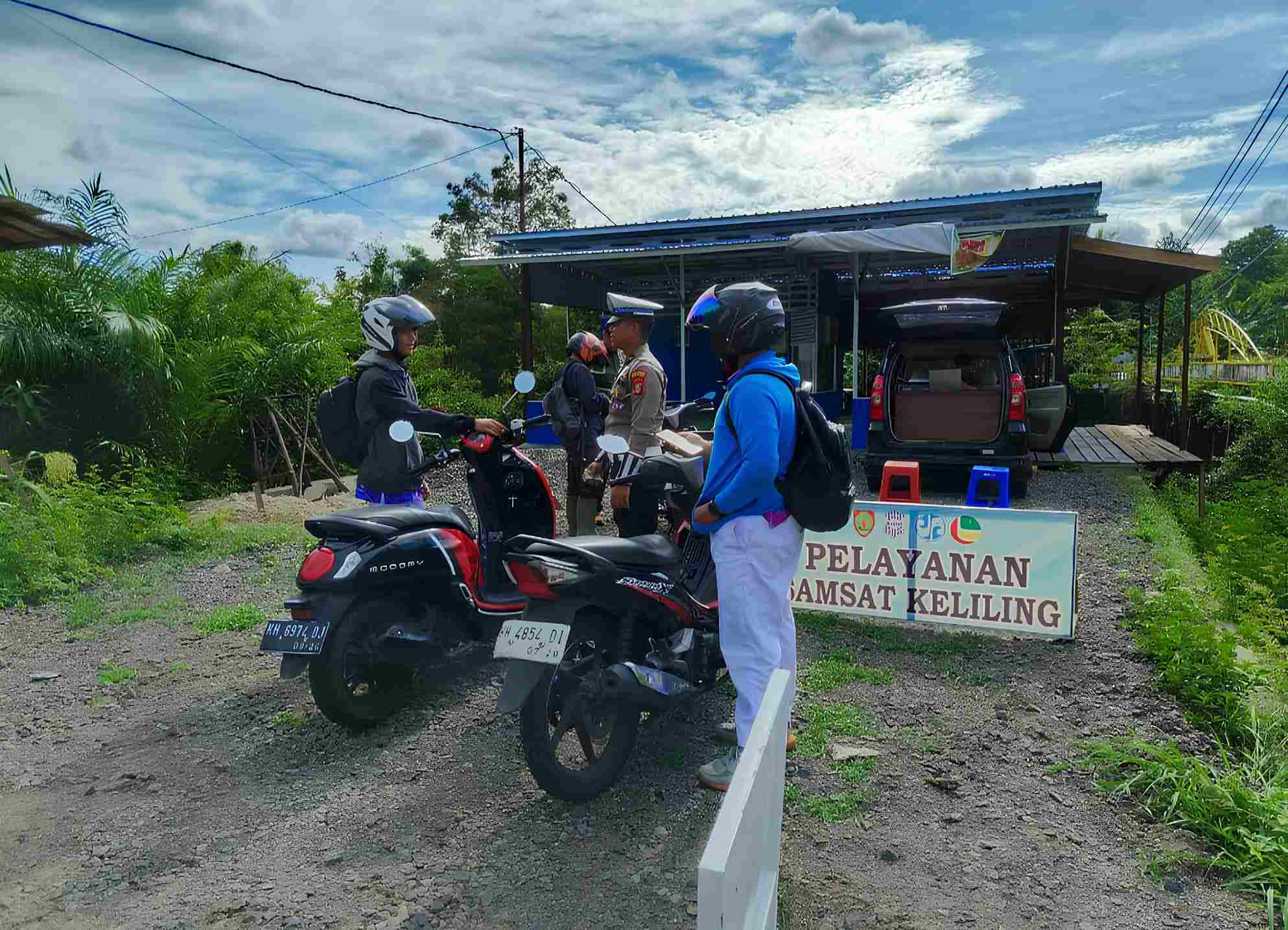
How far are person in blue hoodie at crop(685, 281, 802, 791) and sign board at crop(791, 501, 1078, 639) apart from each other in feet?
6.04

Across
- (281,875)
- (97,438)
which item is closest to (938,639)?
(281,875)

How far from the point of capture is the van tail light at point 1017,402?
8297 mm

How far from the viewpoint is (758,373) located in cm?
308

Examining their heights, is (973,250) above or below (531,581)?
above

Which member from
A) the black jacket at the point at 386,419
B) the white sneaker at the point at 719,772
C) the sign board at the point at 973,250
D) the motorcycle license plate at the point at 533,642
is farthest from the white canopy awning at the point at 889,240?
the motorcycle license plate at the point at 533,642

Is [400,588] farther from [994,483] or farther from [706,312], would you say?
[994,483]

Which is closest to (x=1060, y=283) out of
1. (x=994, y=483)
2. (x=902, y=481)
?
(x=994, y=483)

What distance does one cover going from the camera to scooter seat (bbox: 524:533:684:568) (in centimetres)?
318

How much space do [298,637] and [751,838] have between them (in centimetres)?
246

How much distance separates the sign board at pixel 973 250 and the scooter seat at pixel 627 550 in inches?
365

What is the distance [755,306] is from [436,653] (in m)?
2.04

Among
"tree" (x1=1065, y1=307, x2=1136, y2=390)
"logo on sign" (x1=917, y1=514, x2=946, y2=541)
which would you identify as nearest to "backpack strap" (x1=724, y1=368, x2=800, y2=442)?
"logo on sign" (x1=917, y1=514, x2=946, y2=541)

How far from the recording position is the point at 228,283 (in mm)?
11680

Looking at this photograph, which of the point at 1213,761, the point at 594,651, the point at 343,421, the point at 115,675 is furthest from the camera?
the point at 115,675
